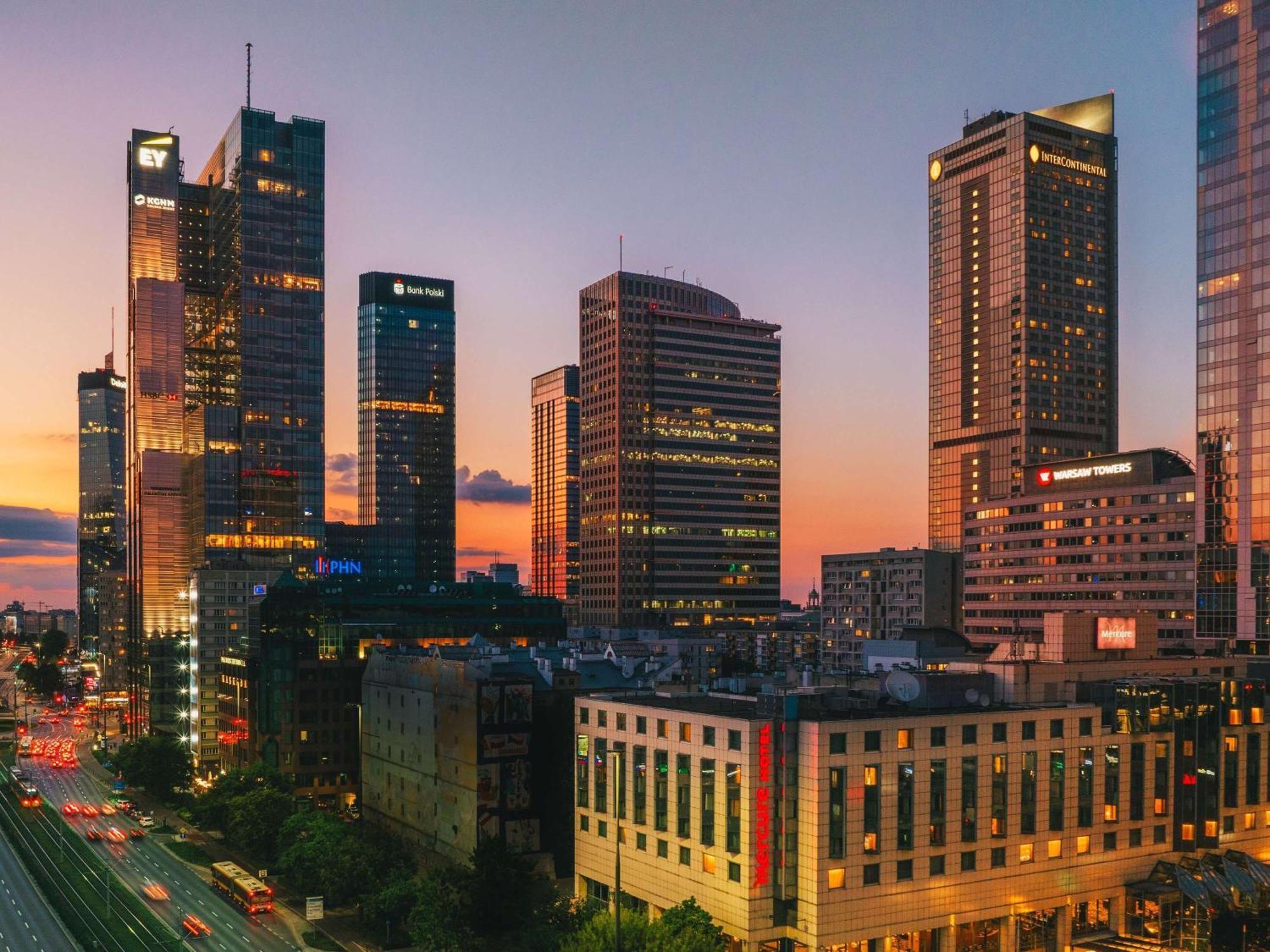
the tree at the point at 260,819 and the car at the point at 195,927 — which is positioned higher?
the tree at the point at 260,819

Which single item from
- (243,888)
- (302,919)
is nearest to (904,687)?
(302,919)

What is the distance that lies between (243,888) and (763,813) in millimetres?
77332

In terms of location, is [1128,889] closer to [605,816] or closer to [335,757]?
[605,816]

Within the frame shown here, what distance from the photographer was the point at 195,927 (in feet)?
414

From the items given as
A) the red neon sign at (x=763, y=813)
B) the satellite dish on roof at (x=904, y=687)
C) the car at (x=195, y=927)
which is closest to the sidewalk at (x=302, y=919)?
the car at (x=195, y=927)

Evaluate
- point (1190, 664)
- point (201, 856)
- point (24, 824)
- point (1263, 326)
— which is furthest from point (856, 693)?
point (24, 824)

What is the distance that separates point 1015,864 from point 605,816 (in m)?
38.2

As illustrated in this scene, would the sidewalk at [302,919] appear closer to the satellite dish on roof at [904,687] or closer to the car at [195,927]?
the car at [195,927]

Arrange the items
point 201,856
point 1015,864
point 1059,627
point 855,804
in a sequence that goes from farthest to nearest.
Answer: point 201,856 → point 1059,627 → point 1015,864 → point 855,804

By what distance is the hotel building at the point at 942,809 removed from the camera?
304 feet

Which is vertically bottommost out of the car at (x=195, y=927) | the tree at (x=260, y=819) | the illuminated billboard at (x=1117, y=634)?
the car at (x=195, y=927)

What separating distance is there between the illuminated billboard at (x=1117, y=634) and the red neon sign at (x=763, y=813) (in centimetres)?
5613

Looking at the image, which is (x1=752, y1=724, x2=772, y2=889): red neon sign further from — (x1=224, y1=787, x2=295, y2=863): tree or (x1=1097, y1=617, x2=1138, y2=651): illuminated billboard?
(x1=224, y1=787, x2=295, y2=863): tree

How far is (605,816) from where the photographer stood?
367ft
